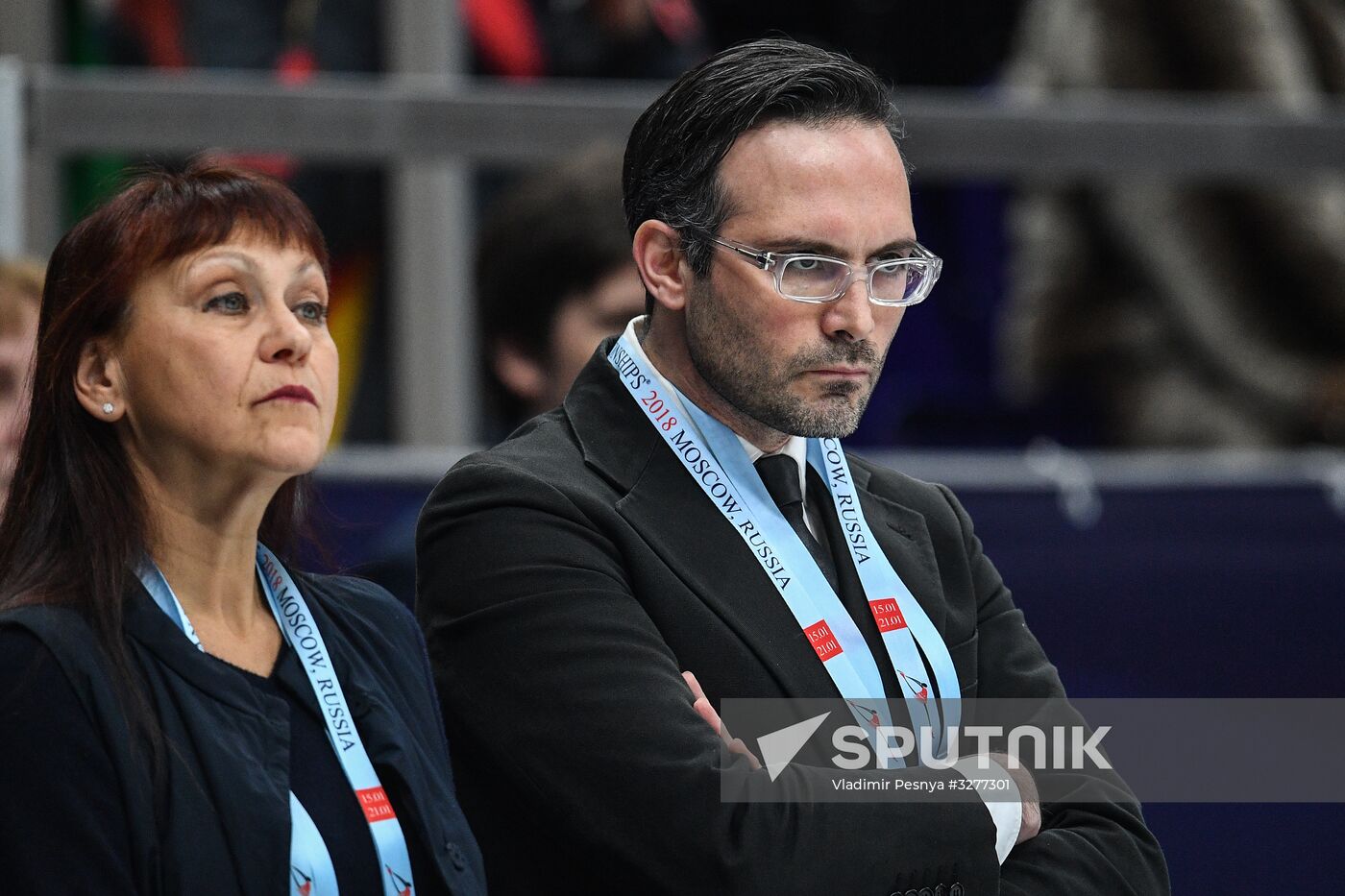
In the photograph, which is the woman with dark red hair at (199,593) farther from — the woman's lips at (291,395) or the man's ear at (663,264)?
the man's ear at (663,264)

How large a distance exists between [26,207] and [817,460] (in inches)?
93.7

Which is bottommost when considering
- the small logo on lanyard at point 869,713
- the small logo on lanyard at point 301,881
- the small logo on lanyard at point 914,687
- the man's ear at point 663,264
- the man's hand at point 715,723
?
the small logo on lanyard at point 301,881

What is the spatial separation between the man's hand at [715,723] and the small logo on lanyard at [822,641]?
0.18 meters

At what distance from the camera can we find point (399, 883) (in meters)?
2.34

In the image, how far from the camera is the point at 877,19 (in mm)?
6887

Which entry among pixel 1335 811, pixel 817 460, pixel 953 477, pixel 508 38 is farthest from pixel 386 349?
pixel 817 460

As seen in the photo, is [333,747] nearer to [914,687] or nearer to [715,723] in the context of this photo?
[715,723]

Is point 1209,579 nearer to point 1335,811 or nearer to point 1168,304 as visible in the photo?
point 1335,811

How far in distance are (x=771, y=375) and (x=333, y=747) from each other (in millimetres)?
754

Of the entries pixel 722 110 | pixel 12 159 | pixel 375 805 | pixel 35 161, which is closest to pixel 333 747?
pixel 375 805

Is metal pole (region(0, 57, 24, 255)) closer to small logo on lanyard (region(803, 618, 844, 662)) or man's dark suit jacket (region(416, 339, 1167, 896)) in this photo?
man's dark suit jacket (region(416, 339, 1167, 896))

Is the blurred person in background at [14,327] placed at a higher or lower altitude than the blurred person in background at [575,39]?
lower

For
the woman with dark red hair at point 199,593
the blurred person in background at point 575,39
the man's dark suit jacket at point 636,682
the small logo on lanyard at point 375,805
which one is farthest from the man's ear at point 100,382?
the blurred person in background at point 575,39

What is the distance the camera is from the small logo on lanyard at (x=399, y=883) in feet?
7.67
